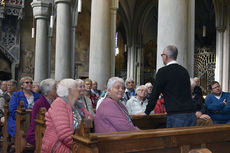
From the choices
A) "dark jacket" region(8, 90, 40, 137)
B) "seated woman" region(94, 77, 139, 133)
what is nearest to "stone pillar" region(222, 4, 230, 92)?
"dark jacket" region(8, 90, 40, 137)

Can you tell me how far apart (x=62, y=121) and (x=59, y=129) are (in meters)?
0.09

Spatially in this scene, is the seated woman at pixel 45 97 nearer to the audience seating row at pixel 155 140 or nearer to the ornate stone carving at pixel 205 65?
the audience seating row at pixel 155 140

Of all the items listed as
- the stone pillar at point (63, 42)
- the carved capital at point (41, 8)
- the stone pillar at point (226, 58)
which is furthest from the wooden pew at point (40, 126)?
the stone pillar at point (226, 58)

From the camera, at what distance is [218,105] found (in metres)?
5.34

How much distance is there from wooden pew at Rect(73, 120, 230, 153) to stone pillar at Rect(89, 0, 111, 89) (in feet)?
17.6

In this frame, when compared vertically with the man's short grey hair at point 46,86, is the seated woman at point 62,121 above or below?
below

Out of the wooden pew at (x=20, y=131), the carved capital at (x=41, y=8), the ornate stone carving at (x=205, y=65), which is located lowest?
the wooden pew at (x=20, y=131)

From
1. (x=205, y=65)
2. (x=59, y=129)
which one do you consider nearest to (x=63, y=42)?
(x=59, y=129)

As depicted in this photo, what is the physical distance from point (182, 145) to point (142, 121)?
197 cm

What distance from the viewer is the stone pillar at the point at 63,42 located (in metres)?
10.9

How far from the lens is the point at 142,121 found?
467 centimetres

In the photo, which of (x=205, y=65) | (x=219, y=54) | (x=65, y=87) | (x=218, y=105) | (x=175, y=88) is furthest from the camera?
(x=205, y=65)

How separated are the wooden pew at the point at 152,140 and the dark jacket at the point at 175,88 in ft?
2.08

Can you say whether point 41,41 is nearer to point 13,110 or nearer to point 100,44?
point 100,44
